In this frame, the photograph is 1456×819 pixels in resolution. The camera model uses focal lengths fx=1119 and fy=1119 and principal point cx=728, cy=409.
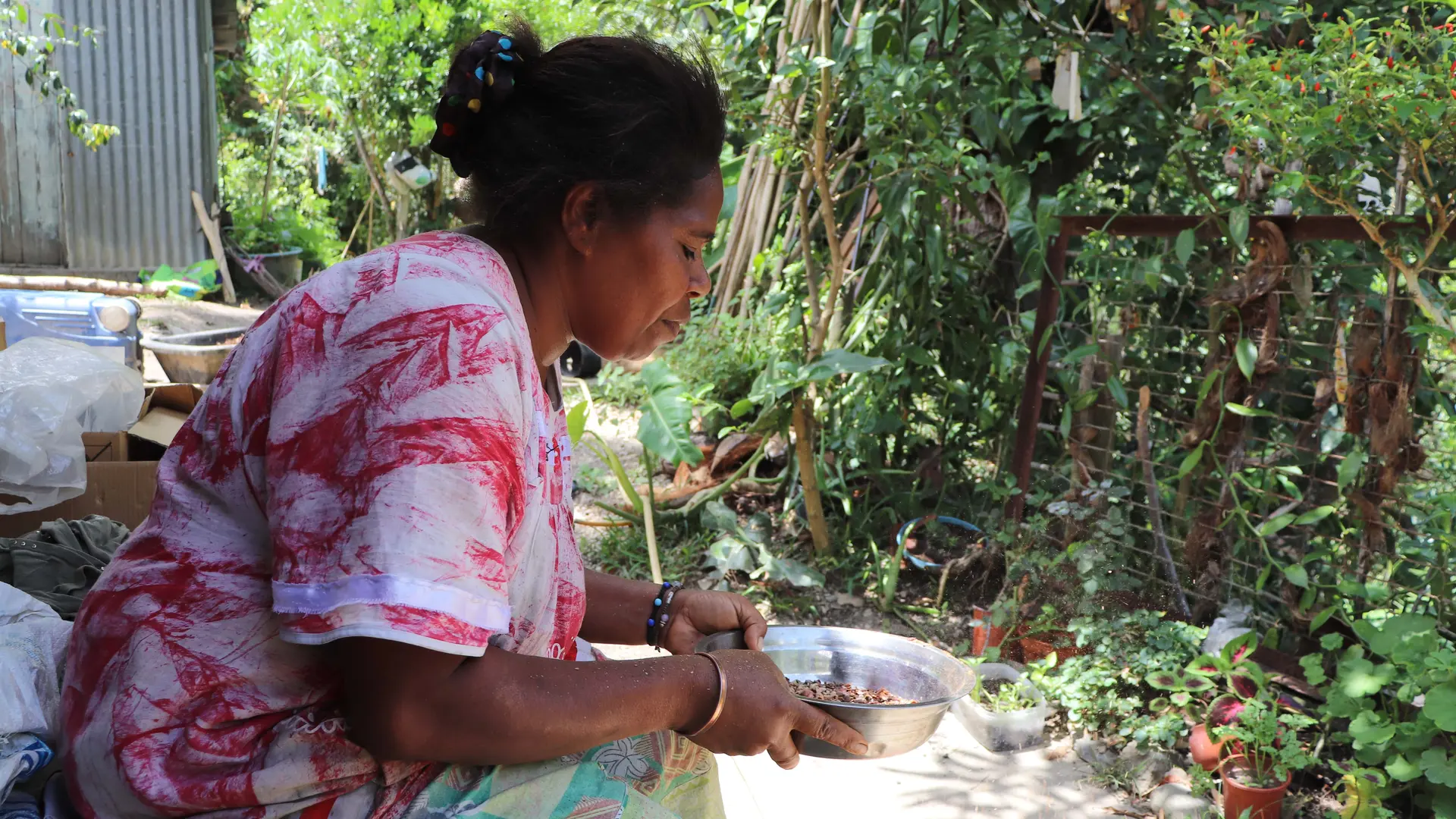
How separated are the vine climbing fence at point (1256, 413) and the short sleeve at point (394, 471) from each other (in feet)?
6.71

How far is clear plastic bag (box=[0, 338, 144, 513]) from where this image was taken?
2.52m

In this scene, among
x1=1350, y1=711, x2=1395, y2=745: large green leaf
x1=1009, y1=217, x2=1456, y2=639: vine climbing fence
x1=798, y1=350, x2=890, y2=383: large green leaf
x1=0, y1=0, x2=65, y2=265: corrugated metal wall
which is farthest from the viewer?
x1=0, y1=0, x2=65, y2=265: corrugated metal wall

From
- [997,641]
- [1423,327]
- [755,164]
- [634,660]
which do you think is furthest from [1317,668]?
[755,164]

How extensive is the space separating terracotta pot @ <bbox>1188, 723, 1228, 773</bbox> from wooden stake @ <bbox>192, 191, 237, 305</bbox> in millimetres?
8361

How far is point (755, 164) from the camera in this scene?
527 cm

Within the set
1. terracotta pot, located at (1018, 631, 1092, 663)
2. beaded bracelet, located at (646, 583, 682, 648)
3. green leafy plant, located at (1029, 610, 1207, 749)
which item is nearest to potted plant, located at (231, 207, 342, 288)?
terracotta pot, located at (1018, 631, 1092, 663)

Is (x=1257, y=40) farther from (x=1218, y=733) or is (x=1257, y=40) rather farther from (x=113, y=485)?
(x=113, y=485)

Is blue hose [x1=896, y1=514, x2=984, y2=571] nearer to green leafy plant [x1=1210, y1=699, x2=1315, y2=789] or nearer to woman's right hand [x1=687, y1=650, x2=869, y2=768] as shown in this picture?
green leafy plant [x1=1210, y1=699, x2=1315, y2=789]

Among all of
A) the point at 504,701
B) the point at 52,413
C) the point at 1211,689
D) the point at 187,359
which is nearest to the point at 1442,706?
the point at 1211,689

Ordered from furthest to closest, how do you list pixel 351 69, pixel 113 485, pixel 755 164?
pixel 351 69, pixel 755 164, pixel 113 485

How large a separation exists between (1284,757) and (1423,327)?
940 mm

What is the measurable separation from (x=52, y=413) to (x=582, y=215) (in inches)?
77.6

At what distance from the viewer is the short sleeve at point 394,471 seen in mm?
977

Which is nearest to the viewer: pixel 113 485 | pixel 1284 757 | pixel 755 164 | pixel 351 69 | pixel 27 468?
pixel 1284 757
